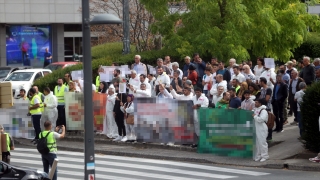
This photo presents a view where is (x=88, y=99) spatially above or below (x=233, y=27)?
below

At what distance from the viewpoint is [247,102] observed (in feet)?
64.9

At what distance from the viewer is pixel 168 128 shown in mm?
21344

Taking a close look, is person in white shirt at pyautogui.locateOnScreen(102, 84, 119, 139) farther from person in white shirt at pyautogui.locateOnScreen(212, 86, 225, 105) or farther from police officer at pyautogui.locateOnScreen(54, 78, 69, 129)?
person in white shirt at pyautogui.locateOnScreen(212, 86, 225, 105)

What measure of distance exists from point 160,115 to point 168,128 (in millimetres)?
452

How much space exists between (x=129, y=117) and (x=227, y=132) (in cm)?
347

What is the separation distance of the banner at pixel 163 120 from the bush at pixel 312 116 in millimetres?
3302

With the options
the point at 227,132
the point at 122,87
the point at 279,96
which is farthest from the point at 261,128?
the point at 122,87

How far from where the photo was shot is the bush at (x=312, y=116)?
1898 cm

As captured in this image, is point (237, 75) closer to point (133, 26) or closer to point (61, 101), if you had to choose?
point (61, 101)

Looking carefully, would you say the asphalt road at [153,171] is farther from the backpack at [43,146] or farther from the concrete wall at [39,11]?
the concrete wall at [39,11]

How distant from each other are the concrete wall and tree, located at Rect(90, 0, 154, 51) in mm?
7580

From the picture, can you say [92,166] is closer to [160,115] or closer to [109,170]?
[109,170]

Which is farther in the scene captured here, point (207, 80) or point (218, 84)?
point (207, 80)

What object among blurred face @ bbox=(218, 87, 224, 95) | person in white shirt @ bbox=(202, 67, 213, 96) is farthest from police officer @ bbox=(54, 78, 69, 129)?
blurred face @ bbox=(218, 87, 224, 95)
